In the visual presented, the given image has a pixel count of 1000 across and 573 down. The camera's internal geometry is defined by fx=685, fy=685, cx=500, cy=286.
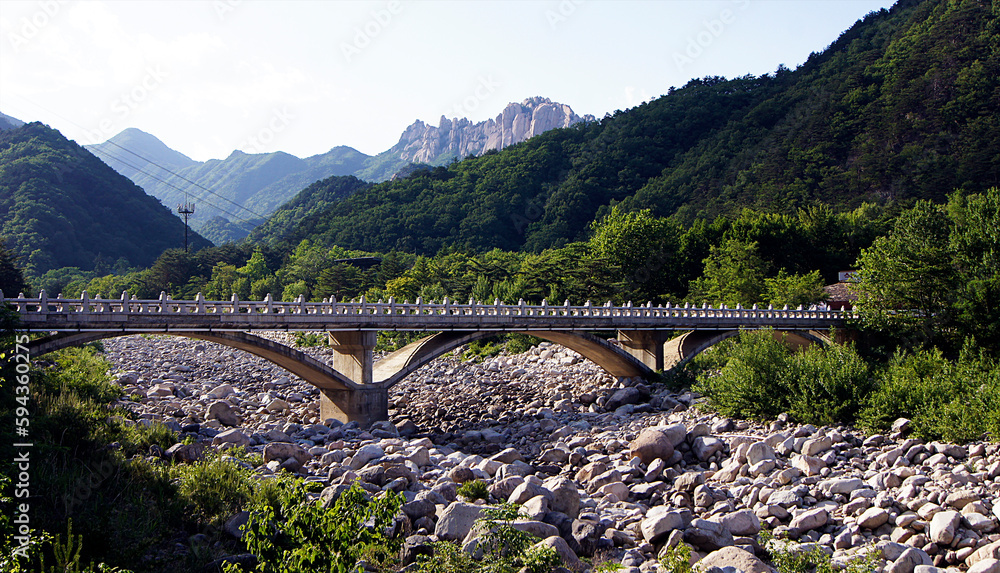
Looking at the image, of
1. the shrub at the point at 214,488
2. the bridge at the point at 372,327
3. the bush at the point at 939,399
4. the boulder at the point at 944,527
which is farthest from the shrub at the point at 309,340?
the boulder at the point at 944,527

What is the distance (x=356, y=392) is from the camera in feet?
90.6

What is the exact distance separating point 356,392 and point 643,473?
1277 cm

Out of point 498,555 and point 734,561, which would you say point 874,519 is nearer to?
point 734,561

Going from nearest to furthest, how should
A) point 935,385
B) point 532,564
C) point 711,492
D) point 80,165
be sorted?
point 532,564 < point 711,492 < point 935,385 < point 80,165

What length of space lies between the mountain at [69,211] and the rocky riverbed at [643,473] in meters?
92.1

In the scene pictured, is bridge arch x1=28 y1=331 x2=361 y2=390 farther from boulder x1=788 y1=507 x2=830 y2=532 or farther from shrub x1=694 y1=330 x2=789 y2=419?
boulder x1=788 y1=507 x2=830 y2=532

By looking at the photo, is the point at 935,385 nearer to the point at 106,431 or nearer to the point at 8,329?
the point at 106,431

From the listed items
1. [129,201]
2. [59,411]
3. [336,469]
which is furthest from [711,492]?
[129,201]

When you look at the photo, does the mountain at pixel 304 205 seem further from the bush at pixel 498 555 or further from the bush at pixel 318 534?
the bush at pixel 318 534

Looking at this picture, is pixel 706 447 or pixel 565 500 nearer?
pixel 565 500

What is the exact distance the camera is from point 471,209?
349ft

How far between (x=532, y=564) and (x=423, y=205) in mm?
100720

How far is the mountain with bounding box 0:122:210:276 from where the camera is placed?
106 metres

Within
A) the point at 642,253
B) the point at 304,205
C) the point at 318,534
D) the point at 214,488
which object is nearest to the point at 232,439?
the point at 214,488
